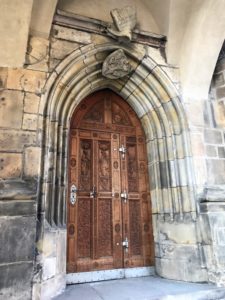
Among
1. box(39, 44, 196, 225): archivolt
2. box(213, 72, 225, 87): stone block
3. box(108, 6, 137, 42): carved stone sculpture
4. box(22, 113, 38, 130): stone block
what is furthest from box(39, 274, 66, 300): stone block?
box(213, 72, 225, 87): stone block

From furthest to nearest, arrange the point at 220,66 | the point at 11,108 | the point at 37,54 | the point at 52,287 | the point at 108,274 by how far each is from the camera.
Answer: the point at 220,66 < the point at 108,274 < the point at 37,54 < the point at 11,108 < the point at 52,287

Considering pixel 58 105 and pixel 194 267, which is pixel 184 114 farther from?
pixel 194 267

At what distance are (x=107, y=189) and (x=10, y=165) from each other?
3.41ft

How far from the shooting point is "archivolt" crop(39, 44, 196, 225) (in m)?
2.11

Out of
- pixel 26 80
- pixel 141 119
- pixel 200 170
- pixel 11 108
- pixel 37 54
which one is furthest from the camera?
pixel 141 119

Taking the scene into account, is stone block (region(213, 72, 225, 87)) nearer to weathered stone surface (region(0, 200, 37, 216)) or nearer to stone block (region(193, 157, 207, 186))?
stone block (region(193, 157, 207, 186))

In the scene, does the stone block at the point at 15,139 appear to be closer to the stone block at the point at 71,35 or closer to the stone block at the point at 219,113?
the stone block at the point at 71,35

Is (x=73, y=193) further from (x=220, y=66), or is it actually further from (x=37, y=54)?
(x=220, y=66)

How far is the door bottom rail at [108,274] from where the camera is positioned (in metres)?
2.21

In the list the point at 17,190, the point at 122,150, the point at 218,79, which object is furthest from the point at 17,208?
the point at 218,79

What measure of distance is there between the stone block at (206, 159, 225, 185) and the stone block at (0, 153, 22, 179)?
→ 5.87 ft

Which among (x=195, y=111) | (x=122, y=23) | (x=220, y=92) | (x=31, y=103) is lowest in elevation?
(x=31, y=103)

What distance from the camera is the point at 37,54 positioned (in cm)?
221

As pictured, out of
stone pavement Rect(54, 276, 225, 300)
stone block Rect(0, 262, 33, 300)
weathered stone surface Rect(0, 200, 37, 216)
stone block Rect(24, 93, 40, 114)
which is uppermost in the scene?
stone block Rect(24, 93, 40, 114)
